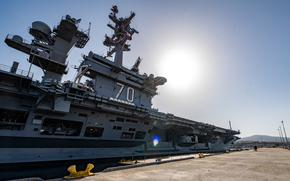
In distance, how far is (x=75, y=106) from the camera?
1644cm

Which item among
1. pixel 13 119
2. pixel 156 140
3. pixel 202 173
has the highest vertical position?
pixel 13 119

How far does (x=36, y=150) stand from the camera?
14477 mm

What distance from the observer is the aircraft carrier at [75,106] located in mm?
13445

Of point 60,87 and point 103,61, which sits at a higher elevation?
point 103,61

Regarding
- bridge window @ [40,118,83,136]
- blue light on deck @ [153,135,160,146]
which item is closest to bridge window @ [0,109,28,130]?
bridge window @ [40,118,83,136]

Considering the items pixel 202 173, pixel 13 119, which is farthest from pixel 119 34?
pixel 202 173

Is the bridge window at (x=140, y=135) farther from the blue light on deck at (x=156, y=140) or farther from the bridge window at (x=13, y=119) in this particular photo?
the bridge window at (x=13, y=119)

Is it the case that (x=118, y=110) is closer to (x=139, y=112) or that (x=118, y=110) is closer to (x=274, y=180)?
(x=139, y=112)

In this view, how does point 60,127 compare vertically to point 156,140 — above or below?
above

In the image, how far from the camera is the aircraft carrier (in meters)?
13.4

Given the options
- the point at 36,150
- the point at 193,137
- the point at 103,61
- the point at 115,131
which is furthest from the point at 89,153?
the point at 193,137

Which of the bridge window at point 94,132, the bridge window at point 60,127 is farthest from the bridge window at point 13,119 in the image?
the bridge window at point 94,132

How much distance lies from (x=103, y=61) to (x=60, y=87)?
7887mm

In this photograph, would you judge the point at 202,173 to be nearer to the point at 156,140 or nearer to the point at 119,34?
the point at 156,140
